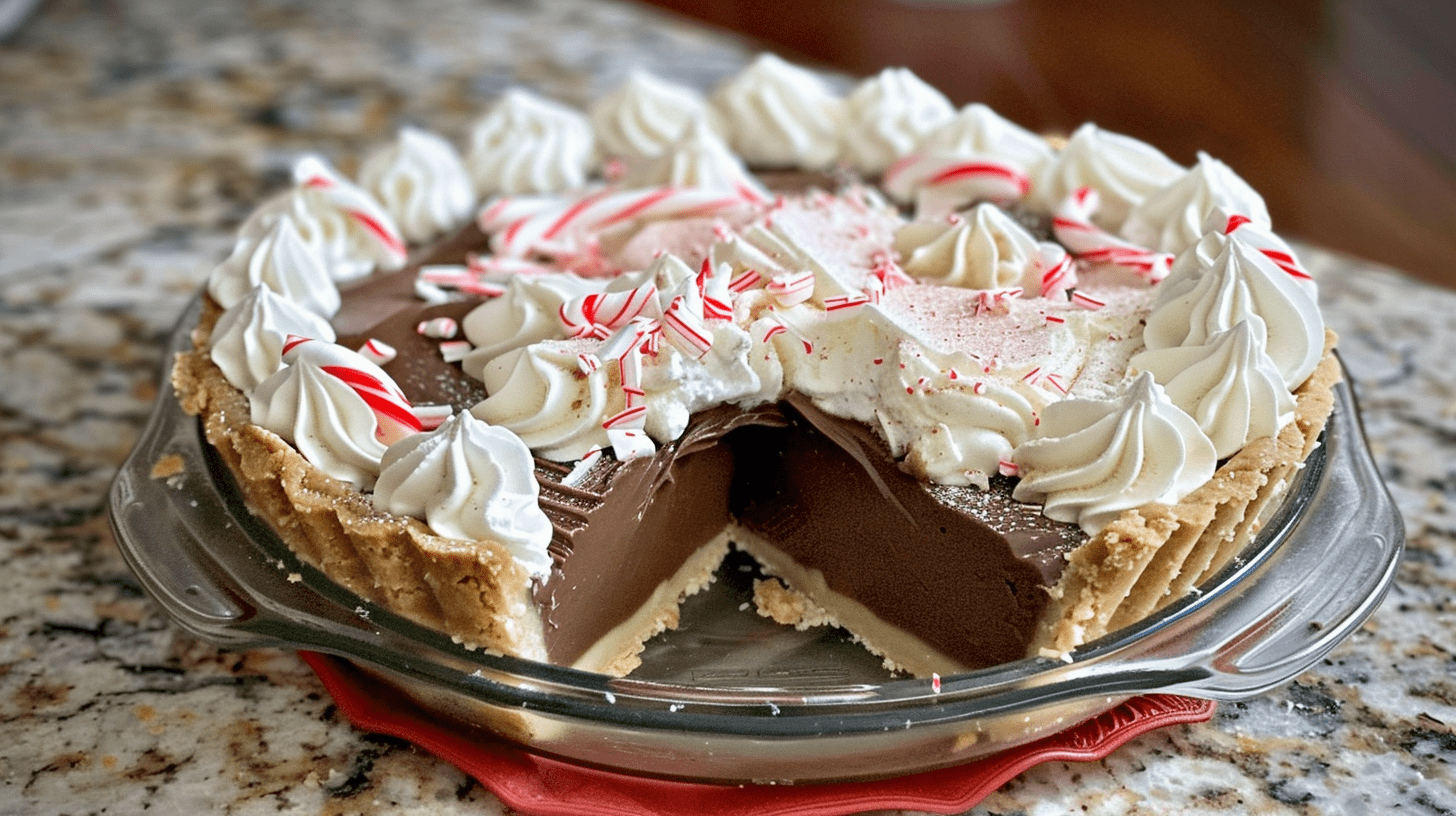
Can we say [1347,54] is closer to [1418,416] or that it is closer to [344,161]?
[1418,416]

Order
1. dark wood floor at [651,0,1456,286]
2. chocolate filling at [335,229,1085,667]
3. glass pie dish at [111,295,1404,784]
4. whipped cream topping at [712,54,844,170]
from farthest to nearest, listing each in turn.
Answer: dark wood floor at [651,0,1456,286] → whipped cream topping at [712,54,844,170] → chocolate filling at [335,229,1085,667] → glass pie dish at [111,295,1404,784]

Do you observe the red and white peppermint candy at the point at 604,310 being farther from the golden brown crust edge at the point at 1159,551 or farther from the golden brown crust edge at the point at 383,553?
the golden brown crust edge at the point at 1159,551

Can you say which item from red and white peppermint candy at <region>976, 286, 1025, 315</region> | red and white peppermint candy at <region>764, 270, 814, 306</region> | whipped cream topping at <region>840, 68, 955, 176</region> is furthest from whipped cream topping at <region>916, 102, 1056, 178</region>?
red and white peppermint candy at <region>764, 270, 814, 306</region>

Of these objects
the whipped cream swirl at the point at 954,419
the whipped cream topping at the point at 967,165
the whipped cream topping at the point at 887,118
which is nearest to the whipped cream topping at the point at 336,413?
the whipped cream swirl at the point at 954,419

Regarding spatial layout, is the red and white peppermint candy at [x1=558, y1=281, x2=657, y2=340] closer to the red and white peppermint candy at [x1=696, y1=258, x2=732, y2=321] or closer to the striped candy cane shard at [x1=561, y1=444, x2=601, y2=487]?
the red and white peppermint candy at [x1=696, y1=258, x2=732, y2=321]

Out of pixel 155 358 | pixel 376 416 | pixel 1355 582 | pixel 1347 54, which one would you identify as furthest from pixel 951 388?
pixel 1347 54
